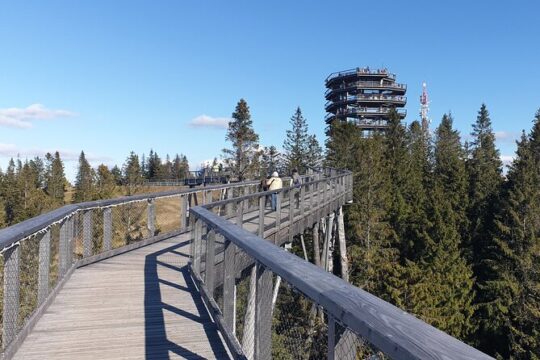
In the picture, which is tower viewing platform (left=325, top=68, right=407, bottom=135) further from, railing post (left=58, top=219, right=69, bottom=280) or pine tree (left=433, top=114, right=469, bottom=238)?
railing post (left=58, top=219, right=69, bottom=280)

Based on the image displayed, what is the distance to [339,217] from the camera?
32.5 metres

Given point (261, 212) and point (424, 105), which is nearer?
point (261, 212)

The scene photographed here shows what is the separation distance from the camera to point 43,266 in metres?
6.71

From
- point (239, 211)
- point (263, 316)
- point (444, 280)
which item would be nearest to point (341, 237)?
point (444, 280)

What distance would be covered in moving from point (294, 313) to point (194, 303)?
379 centimetres

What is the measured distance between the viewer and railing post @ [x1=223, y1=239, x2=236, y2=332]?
523 cm

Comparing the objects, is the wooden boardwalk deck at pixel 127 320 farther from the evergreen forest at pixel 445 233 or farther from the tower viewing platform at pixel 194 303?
the evergreen forest at pixel 445 233

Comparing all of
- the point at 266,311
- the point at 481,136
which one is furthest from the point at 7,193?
the point at 266,311

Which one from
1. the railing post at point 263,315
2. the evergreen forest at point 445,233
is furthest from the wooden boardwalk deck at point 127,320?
the evergreen forest at point 445,233

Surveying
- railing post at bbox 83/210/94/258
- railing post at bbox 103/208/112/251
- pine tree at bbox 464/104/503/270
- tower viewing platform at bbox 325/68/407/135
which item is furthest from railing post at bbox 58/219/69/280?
tower viewing platform at bbox 325/68/407/135

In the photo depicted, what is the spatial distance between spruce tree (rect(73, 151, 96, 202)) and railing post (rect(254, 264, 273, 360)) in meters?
61.6

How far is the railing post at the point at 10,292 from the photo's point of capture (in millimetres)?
5062

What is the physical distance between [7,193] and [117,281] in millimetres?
83972

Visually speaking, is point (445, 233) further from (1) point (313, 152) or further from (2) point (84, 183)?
(2) point (84, 183)
